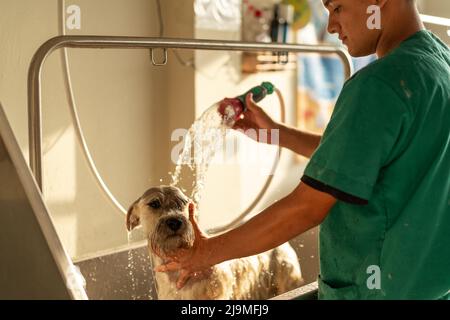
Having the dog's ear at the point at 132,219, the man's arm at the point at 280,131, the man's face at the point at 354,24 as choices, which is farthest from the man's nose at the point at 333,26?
the dog's ear at the point at 132,219

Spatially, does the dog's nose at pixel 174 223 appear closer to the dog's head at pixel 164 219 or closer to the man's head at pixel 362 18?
the dog's head at pixel 164 219

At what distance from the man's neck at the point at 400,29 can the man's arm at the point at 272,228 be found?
0.35 metres

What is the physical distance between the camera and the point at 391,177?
117cm

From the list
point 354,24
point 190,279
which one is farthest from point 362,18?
point 190,279

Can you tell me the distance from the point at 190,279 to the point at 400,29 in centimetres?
107

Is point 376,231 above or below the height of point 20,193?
below

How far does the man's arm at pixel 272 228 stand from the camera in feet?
3.81

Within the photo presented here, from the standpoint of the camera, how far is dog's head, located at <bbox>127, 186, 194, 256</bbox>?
1.66 m

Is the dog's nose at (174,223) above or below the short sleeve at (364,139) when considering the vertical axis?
below

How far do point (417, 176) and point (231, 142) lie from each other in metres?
2.64

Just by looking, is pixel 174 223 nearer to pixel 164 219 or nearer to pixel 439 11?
pixel 164 219
